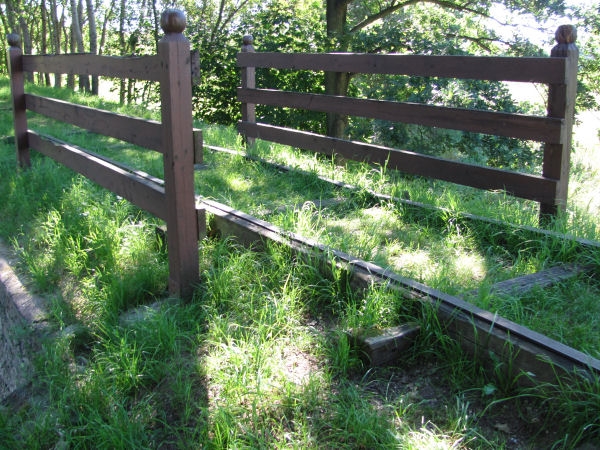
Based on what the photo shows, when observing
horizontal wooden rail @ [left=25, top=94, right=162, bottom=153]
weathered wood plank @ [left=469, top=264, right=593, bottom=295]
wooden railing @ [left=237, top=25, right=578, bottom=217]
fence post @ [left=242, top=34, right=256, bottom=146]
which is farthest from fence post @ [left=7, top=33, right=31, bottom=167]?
weathered wood plank @ [left=469, top=264, right=593, bottom=295]

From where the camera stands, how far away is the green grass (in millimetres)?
2439

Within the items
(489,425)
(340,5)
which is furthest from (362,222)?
(340,5)

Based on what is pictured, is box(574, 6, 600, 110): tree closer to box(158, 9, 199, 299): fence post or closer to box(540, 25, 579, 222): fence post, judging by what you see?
box(540, 25, 579, 222): fence post

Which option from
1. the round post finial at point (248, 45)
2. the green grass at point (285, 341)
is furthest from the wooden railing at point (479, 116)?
the round post finial at point (248, 45)

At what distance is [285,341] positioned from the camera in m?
3.05

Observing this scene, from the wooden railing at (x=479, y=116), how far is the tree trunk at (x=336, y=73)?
5.78m

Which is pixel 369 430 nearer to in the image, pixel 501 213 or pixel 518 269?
pixel 518 269

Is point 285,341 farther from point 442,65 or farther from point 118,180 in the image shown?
point 442,65

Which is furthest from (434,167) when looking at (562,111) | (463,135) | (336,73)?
(336,73)

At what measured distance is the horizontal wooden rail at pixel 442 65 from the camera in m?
4.36

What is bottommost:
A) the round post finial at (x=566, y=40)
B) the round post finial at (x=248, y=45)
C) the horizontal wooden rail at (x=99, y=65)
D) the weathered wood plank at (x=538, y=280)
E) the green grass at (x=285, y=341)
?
the green grass at (x=285, y=341)

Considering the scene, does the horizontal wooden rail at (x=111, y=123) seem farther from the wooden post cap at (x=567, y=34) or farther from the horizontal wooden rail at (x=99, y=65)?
the wooden post cap at (x=567, y=34)

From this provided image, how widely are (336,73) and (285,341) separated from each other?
10246mm

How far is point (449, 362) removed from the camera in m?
2.84
